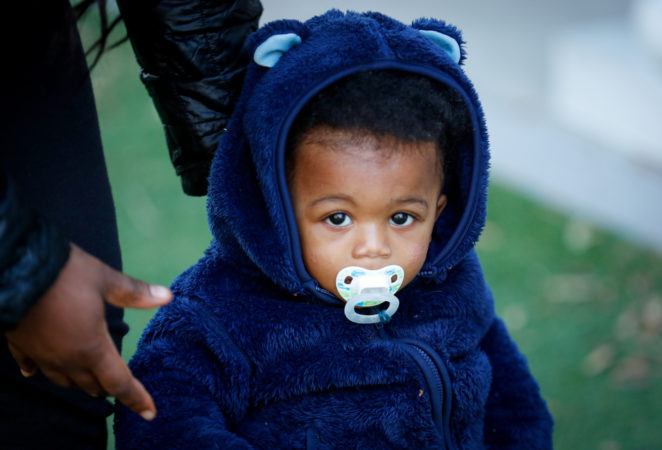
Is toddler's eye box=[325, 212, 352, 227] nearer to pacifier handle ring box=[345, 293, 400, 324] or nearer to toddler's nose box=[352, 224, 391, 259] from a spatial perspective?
toddler's nose box=[352, 224, 391, 259]

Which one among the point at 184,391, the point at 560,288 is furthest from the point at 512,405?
the point at 560,288

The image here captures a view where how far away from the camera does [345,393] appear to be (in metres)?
1.74

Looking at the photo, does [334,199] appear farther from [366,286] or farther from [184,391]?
[184,391]

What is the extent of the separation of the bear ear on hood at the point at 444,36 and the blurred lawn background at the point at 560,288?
1.76 m

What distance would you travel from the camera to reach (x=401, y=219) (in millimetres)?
1766

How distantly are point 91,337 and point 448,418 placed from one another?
84cm

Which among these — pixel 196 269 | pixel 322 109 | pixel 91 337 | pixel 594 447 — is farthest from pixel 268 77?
pixel 594 447

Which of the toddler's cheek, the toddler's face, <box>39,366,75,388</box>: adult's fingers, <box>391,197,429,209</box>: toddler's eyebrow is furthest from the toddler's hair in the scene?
<box>39,366,75,388</box>: adult's fingers

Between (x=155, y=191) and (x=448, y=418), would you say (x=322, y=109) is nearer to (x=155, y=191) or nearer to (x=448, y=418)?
(x=448, y=418)

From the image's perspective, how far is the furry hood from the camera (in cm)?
167

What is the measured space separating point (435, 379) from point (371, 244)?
Result: 0.33 metres

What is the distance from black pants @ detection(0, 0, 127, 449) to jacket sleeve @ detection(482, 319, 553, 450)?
928 mm

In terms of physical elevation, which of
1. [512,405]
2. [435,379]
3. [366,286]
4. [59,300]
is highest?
[59,300]

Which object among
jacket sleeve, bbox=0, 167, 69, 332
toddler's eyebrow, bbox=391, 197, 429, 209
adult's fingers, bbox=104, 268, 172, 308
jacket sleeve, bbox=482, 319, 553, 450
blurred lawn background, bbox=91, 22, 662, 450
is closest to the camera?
jacket sleeve, bbox=0, 167, 69, 332
